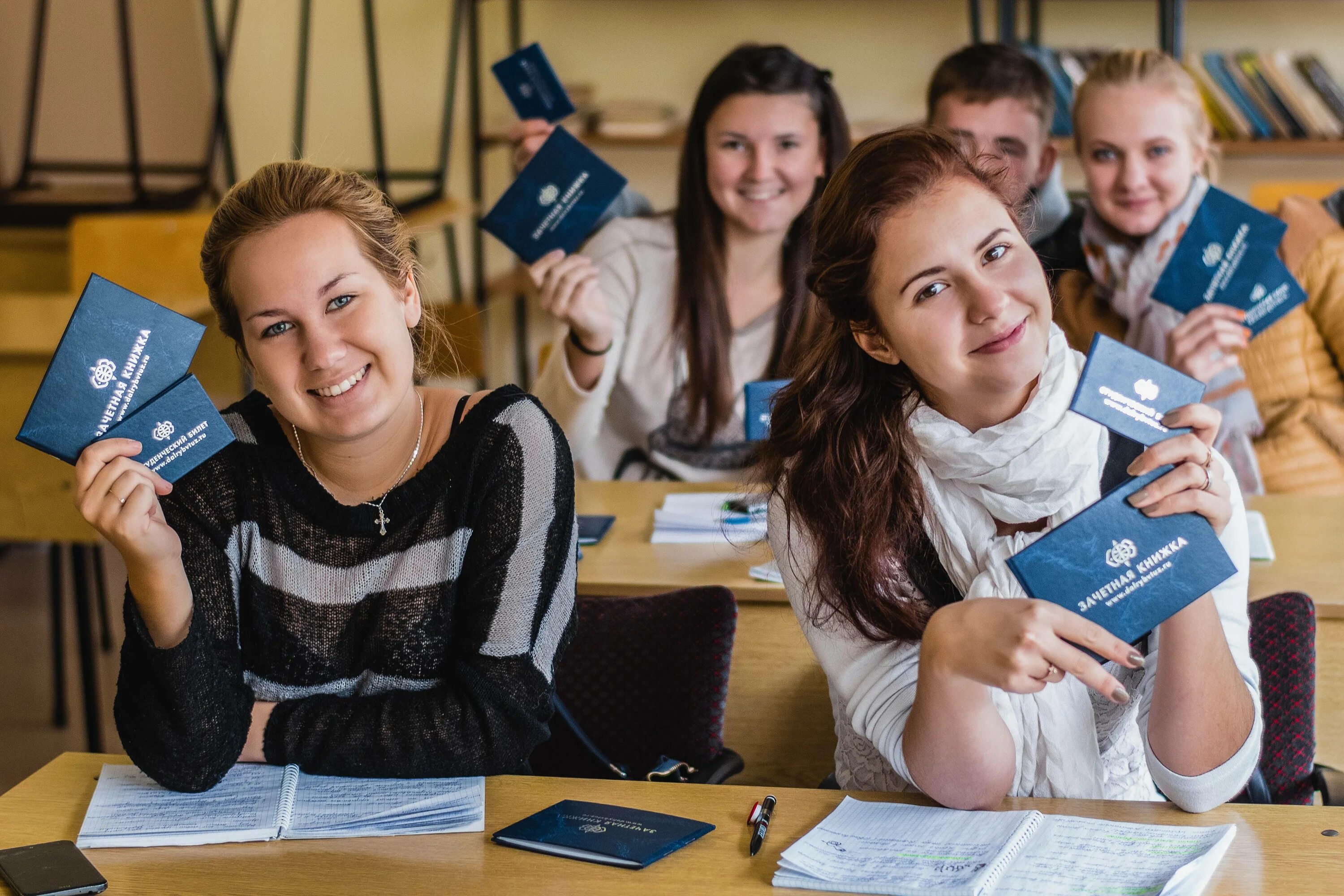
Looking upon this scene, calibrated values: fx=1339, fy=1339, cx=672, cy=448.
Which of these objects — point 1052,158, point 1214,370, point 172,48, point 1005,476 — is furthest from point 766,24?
point 1005,476

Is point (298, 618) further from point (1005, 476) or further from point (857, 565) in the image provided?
point (1005, 476)

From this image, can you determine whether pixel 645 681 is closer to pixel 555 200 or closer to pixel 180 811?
pixel 180 811

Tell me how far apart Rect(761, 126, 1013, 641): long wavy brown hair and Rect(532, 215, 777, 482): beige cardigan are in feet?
4.29

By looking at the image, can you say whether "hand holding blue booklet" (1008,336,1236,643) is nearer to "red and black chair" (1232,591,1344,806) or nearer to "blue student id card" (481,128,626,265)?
"red and black chair" (1232,591,1344,806)

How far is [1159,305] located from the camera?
2799mm

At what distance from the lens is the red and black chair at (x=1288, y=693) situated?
1639mm

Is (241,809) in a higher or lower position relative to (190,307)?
lower

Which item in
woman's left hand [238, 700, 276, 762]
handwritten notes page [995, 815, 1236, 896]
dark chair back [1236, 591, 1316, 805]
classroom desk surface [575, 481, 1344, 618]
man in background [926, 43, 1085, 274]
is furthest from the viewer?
man in background [926, 43, 1085, 274]

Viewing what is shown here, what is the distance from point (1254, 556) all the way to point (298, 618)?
1458 millimetres

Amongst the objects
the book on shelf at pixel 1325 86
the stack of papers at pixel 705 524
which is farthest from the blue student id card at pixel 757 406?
the book on shelf at pixel 1325 86

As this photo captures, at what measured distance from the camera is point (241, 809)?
1369 mm

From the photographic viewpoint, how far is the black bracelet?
290 cm

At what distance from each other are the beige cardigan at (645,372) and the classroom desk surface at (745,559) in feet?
1.27

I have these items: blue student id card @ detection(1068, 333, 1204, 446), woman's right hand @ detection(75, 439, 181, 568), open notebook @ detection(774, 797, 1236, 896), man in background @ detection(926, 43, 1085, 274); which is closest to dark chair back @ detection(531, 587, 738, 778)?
open notebook @ detection(774, 797, 1236, 896)
